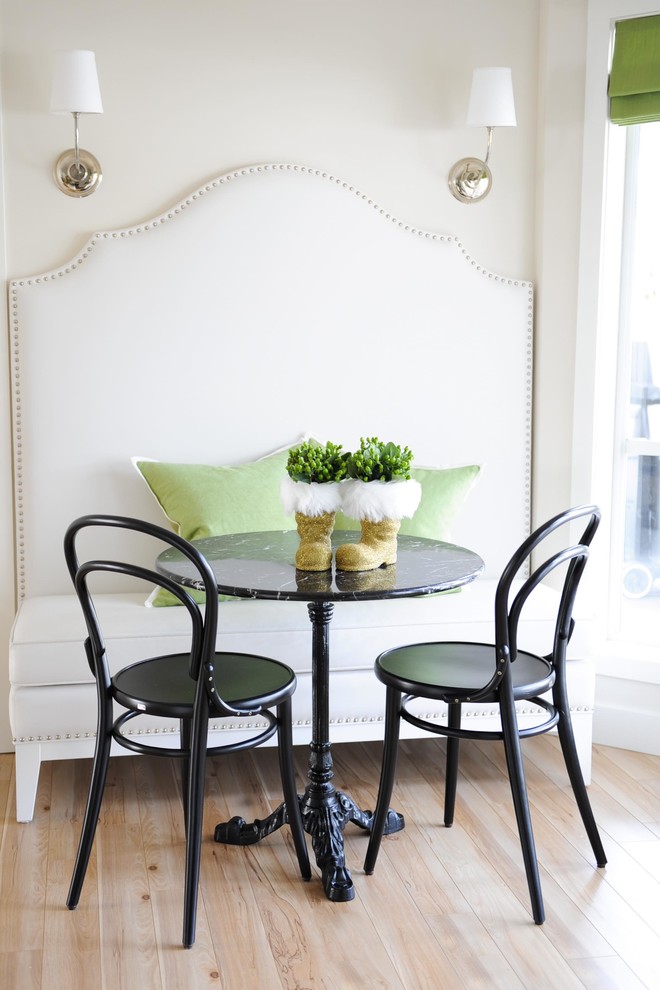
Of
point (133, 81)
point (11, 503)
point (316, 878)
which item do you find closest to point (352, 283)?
point (133, 81)

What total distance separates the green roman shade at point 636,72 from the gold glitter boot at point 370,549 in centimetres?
169

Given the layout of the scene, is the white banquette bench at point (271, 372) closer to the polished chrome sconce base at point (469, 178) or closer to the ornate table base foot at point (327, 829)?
the polished chrome sconce base at point (469, 178)

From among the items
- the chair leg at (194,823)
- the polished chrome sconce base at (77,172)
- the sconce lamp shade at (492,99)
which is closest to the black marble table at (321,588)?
the chair leg at (194,823)

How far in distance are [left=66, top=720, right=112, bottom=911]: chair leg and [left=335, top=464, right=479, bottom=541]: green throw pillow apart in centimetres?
111

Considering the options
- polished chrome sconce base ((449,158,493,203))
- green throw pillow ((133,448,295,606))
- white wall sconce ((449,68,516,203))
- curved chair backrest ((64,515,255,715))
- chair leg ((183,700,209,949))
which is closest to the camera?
curved chair backrest ((64,515,255,715))

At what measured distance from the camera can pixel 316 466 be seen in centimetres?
229

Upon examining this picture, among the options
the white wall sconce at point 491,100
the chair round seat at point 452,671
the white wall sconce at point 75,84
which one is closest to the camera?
the chair round seat at point 452,671

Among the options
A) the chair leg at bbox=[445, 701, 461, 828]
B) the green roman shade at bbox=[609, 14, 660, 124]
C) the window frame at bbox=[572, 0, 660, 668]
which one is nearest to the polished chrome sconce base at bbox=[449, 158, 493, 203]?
the window frame at bbox=[572, 0, 660, 668]

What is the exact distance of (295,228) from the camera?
325cm

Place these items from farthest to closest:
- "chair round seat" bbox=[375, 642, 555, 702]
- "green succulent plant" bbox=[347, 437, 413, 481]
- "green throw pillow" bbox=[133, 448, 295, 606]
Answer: "green throw pillow" bbox=[133, 448, 295, 606] → "green succulent plant" bbox=[347, 437, 413, 481] → "chair round seat" bbox=[375, 642, 555, 702]

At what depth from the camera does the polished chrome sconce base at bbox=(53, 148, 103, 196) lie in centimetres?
309

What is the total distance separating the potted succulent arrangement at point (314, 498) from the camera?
2.27 meters

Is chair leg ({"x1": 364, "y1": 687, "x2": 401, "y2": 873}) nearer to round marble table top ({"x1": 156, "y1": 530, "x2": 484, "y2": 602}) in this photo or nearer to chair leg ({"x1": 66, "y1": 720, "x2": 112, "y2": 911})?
round marble table top ({"x1": 156, "y1": 530, "x2": 484, "y2": 602})

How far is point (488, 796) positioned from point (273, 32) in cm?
242
